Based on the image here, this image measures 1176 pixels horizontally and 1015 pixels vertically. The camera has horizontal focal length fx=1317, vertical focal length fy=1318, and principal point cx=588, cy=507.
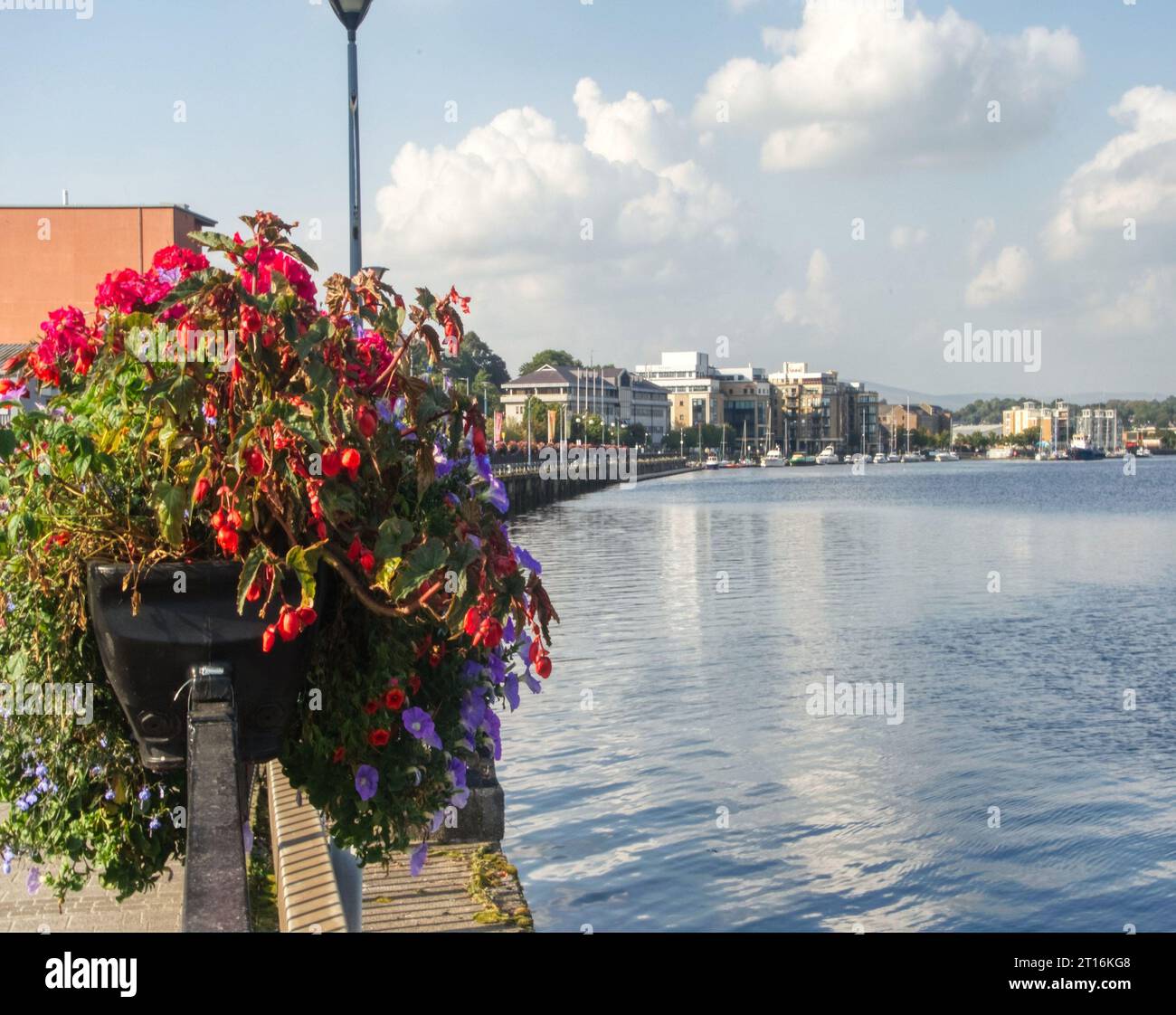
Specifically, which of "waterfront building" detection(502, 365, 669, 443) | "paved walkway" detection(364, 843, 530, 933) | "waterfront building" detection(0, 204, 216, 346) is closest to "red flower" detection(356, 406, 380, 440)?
"paved walkway" detection(364, 843, 530, 933)

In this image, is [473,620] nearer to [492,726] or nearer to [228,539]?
[228,539]

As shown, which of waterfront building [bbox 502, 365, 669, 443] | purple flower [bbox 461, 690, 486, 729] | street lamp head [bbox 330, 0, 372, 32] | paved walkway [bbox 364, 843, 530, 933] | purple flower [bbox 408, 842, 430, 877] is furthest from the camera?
waterfront building [bbox 502, 365, 669, 443]

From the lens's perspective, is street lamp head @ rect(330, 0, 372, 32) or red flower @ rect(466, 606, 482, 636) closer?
red flower @ rect(466, 606, 482, 636)

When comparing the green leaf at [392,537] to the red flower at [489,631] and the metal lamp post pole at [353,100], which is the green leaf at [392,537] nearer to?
the red flower at [489,631]

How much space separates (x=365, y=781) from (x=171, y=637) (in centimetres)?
59

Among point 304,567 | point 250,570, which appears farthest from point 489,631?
point 250,570

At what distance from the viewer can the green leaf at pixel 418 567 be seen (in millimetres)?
2740

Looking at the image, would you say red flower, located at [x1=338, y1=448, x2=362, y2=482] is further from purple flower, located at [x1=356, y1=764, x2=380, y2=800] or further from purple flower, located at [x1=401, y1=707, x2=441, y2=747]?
purple flower, located at [x1=356, y1=764, x2=380, y2=800]

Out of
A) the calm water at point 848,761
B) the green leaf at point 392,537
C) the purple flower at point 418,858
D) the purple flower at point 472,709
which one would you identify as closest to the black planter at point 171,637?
the green leaf at point 392,537

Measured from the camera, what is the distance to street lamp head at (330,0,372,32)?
781 centimetres

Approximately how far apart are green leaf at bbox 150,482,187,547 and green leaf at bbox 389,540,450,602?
0.48 m
